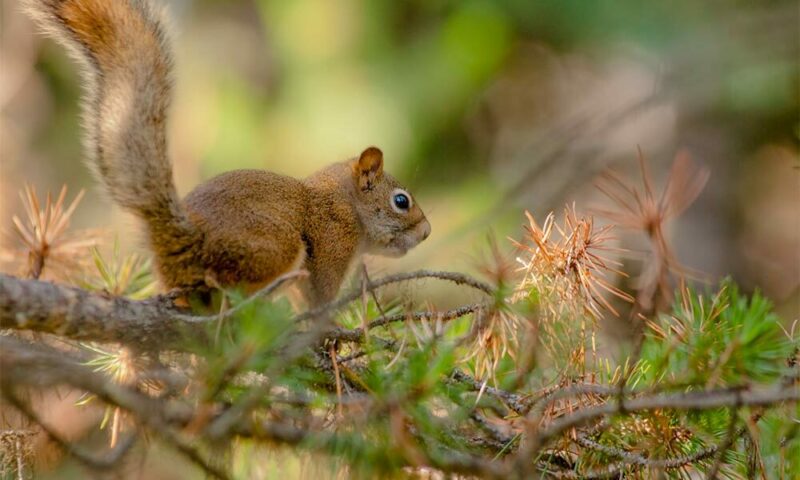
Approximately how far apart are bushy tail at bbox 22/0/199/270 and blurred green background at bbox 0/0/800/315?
63.4 inches

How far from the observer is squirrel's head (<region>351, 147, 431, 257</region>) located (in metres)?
2.12

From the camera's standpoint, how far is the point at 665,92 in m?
2.45

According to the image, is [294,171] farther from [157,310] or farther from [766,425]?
[766,425]

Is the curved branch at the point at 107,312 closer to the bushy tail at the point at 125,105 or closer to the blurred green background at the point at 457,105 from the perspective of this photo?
the bushy tail at the point at 125,105

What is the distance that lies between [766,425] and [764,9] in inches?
127

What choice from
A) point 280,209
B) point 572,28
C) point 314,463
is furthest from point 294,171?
point 314,463

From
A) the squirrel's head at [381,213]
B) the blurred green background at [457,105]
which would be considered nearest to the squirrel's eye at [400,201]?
the squirrel's head at [381,213]

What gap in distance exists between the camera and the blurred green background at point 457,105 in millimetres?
3510

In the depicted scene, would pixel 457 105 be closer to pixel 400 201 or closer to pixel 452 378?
pixel 400 201

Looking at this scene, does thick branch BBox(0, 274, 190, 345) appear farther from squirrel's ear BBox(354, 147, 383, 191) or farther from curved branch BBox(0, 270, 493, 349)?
squirrel's ear BBox(354, 147, 383, 191)

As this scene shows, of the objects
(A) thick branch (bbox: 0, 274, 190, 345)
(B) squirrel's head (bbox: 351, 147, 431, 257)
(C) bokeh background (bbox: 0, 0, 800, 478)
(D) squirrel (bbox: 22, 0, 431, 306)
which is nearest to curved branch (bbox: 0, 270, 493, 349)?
(A) thick branch (bbox: 0, 274, 190, 345)

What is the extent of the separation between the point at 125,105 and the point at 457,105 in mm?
2455

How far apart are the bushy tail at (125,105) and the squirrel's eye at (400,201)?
71 centimetres

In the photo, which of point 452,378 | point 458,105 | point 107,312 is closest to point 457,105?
point 458,105
